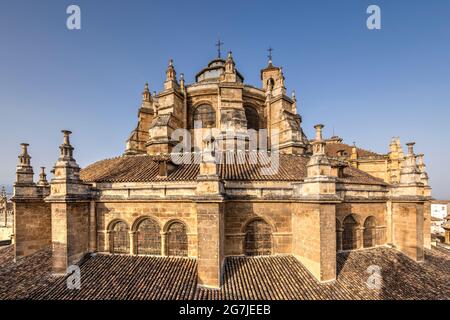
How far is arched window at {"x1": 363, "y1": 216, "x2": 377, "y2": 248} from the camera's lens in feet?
47.2

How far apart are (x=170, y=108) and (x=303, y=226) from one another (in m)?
14.3

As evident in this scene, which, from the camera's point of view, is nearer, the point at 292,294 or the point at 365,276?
the point at 292,294

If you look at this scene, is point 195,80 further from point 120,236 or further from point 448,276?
point 448,276

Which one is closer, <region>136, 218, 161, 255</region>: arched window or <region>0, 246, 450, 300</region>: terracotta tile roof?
<region>0, 246, 450, 300</region>: terracotta tile roof

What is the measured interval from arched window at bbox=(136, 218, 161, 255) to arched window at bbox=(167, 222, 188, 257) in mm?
663

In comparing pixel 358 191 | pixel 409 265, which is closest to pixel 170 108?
pixel 358 191

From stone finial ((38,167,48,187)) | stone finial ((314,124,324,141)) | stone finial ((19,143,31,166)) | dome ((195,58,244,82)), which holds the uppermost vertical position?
dome ((195,58,244,82))

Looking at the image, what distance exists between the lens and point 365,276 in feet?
37.8

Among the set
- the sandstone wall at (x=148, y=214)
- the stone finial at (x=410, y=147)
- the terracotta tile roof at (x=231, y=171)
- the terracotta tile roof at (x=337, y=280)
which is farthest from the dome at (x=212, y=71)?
the terracotta tile roof at (x=337, y=280)

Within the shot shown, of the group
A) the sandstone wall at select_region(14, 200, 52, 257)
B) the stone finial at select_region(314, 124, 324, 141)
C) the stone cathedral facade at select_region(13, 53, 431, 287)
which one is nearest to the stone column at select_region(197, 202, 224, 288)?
the stone cathedral facade at select_region(13, 53, 431, 287)

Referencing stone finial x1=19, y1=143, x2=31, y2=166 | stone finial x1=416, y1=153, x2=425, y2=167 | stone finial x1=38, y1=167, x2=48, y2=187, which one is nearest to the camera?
stone finial x1=19, y1=143, x2=31, y2=166

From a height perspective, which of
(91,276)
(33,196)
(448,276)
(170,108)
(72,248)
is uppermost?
(170,108)

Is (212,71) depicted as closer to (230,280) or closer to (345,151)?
(345,151)

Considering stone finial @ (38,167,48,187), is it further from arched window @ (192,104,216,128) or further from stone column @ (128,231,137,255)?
arched window @ (192,104,216,128)
